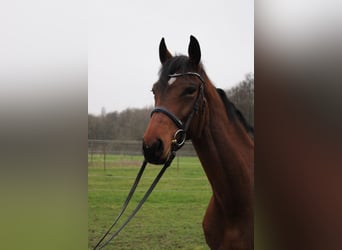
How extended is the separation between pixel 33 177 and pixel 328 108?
65.3 inches

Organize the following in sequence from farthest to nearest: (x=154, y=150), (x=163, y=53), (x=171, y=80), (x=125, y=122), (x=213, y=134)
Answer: (x=125, y=122) < (x=163, y=53) < (x=213, y=134) < (x=171, y=80) < (x=154, y=150)

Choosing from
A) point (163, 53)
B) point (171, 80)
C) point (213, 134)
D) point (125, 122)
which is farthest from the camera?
point (125, 122)

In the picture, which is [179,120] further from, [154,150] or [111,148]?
[111,148]

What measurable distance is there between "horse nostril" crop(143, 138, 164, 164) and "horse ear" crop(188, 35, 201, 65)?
0.52 metres

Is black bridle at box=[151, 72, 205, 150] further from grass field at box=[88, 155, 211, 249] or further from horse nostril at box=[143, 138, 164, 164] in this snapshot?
grass field at box=[88, 155, 211, 249]

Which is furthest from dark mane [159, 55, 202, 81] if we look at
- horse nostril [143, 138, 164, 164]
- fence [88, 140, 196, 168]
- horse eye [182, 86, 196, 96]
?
fence [88, 140, 196, 168]

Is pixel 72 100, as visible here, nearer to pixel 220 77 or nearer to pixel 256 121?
pixel 220 77

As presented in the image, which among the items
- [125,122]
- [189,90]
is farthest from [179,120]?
[125,122]

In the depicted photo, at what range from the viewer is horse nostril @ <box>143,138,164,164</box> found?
5.71 ft

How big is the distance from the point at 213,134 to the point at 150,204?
68 centimetres

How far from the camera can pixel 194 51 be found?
1.95 m

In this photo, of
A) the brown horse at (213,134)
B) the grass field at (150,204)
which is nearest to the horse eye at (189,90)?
the brown horse at (213,134)

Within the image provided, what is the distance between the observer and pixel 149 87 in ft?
7.33

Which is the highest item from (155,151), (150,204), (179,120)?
(179,120)
